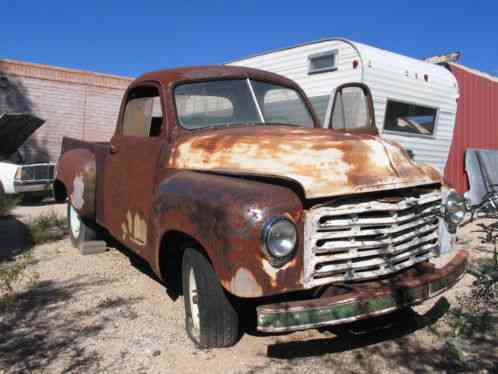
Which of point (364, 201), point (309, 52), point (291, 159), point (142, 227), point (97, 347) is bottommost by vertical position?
point (97, 347)

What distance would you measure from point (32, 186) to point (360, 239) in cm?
880

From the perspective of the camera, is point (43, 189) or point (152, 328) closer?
point (152, 328)

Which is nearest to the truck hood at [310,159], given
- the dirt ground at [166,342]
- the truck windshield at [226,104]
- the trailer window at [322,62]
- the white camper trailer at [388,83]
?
the truck windshield at [226,104]

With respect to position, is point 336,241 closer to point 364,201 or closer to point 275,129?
point 364,201

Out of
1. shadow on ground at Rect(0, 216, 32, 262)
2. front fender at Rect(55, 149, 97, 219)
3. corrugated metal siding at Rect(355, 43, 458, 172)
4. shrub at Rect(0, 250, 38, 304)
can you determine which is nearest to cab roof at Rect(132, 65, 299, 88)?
front fender at Rect(55, 149, 97, 219)

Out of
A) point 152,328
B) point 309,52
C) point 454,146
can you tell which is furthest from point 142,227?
point 454,146

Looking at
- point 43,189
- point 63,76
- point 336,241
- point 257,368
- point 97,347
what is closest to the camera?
point 336,241

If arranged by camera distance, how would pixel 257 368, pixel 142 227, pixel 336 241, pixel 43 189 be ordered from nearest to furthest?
pixel 336 241
pixel 257 368
pixel 142 227
pixel 43 189

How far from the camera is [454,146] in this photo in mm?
10406

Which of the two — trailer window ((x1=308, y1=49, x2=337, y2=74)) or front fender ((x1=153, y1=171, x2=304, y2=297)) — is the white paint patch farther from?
trailer window ((x1=308, y1=49, x2=337, y2=74))

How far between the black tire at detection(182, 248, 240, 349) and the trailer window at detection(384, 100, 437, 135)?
17.9 ft

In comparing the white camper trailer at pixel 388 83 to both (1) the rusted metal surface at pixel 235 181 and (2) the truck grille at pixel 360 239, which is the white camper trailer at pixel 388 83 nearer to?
(1) the rusted metal surface at pixel 235 181

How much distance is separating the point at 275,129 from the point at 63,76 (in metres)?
12.2

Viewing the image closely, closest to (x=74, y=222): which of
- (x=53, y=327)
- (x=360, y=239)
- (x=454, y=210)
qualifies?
(x=53, y=327)
